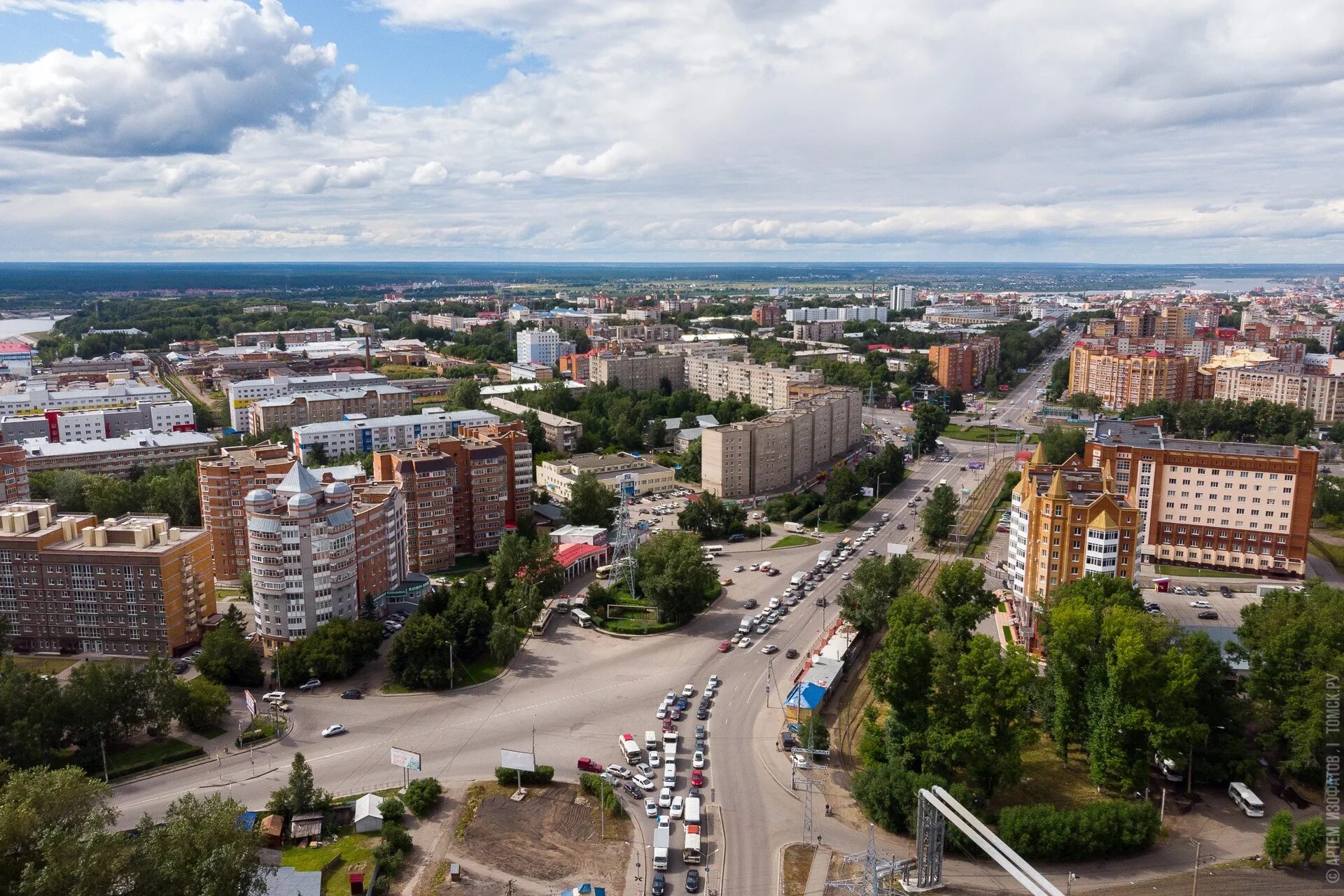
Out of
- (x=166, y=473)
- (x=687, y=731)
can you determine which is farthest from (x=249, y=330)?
(x=687, y=731)

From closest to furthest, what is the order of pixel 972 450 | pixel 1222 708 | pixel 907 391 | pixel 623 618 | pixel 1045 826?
pixel 1045 826 < pixel 1222 708 < pixel 623 618 < pixel 972 450 < pixel 907 391

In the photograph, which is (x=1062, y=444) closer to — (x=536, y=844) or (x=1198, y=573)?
(x=1198, y=573)

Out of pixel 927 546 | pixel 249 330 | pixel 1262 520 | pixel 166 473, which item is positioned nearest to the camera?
pixel 1262 520

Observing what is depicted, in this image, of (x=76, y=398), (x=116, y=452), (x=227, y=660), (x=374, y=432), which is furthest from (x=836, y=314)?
(x=227, y=660)

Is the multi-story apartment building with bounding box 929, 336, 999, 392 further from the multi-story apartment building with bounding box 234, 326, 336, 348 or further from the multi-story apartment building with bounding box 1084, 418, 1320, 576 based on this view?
the multi-story apartment building with bounding box 234, 326, 336, 348

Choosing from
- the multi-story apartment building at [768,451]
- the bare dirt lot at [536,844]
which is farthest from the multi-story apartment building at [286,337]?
the bare dirt lot at [536,844]

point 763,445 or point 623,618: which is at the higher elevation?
point 763,445

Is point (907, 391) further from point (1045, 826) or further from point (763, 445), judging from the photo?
point (1045, 826)
